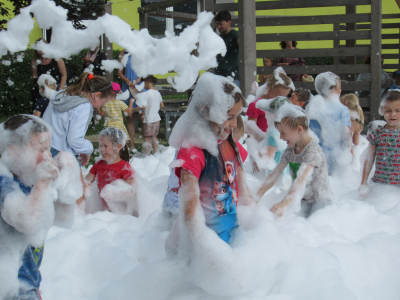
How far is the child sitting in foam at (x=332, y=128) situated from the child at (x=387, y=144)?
85cm

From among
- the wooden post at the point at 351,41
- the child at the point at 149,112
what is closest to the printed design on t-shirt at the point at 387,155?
the child at the point at 149,112

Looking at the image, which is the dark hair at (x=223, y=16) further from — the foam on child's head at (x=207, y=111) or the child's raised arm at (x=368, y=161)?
the foam on child's head at (x=207, y=111)

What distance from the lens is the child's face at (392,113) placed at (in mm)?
3416

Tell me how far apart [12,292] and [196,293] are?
889 millimetres

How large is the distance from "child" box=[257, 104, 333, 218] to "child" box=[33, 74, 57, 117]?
319cm

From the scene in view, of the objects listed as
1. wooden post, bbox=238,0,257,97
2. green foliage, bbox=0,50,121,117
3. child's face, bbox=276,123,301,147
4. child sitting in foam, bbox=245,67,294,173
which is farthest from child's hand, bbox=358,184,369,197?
green foliage, bbox=0,50,121,117

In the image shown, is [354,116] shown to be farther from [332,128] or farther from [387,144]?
[387,144]

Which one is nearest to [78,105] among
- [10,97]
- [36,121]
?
[36,121]

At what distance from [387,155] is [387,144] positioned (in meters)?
0.09

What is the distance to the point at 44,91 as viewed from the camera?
17.7ft

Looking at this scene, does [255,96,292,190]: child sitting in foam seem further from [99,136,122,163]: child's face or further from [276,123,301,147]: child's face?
[99,136,122,163]: child's face

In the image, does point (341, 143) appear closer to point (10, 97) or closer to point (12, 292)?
point (12, 292)

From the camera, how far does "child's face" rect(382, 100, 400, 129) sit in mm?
3416

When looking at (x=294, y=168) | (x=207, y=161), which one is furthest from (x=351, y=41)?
(x=207, y=161)
